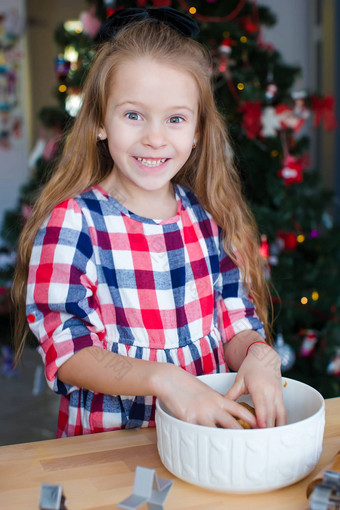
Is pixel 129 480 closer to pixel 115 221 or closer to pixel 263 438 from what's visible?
pixel 263 438

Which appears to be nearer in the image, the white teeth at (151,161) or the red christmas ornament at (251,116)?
the white teeth at (151,161)

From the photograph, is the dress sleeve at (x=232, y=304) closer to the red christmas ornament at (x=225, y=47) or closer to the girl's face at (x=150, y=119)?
Answer: the girl's face at (x=150, y=119)

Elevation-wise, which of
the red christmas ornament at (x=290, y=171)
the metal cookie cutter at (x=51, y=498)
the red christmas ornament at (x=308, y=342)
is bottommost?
the red christmas ornament at (x=308, y=342)

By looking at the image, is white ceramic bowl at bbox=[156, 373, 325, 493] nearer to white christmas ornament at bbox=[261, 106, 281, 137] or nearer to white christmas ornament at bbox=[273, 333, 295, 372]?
white christmas ornament at bbox=[273, 333, 295, 372]

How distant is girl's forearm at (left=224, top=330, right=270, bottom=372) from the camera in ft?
3.64

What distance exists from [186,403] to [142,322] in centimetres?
29

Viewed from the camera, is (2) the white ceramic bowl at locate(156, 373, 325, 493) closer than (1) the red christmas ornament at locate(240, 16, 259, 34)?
Yes

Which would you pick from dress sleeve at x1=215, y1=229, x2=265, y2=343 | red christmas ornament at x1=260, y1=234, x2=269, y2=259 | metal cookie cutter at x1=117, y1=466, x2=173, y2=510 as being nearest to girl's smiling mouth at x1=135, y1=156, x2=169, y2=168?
dress sleeve at x1=215, y1=229, x2=265, y2=343

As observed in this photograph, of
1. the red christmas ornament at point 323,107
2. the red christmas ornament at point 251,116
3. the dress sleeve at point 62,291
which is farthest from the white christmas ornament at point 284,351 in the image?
the dress sleeve at point 62,291

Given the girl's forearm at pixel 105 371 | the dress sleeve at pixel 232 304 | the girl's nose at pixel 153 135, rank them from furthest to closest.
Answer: the dress sleeve at pixel 232 304, the girl's nose at pixel 153 135, the girl's forearm at pixel 105 371

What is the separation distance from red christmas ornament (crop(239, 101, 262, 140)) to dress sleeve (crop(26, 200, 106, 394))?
1220 mm

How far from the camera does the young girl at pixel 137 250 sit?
976 mm

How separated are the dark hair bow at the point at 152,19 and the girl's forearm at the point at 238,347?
1.85 feet

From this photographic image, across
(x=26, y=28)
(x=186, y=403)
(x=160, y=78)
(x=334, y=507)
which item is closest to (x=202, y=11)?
(x=160, y=78)
